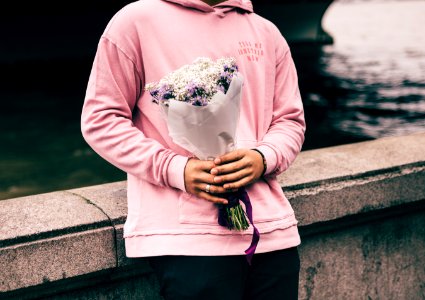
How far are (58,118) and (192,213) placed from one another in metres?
7.33

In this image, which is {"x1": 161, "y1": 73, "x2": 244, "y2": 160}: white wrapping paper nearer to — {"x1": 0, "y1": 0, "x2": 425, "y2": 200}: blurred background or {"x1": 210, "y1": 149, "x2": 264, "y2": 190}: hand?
{"x1": 210, "y1": 149, "x2": 264, "y2": 190}: hand

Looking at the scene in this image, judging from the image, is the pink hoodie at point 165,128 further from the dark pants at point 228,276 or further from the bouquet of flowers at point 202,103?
the bouquet of flowers at point 202,103

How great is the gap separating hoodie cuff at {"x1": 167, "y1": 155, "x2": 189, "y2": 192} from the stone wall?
55 cm

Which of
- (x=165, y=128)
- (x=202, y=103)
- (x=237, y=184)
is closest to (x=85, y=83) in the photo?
(x=165, y=128)

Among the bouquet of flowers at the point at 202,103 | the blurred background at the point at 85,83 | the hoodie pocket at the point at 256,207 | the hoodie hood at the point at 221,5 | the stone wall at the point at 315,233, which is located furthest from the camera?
the blurred background at the point at 85,83

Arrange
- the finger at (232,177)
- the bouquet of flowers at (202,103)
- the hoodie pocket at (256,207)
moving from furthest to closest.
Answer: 1. the hoodie pocket at (256,207)
2. the finger at (232,177)
3. the bouquet of flowers at (202,103)

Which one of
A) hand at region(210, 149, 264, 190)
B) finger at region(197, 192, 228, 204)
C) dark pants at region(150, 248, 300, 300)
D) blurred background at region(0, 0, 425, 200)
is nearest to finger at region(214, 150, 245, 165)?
hand at region(210, 149, 264, 190)

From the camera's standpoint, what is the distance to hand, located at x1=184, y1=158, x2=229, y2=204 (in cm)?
192

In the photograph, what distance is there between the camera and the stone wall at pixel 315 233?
230cm

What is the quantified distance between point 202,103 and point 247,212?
44 cm

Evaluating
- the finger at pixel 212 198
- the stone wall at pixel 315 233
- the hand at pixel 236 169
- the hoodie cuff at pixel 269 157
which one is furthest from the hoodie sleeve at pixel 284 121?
the stone wall at pixel 315 233

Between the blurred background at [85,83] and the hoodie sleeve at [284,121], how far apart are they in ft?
10.2

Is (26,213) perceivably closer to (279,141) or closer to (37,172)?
(279,141)

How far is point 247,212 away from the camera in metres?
1.99
